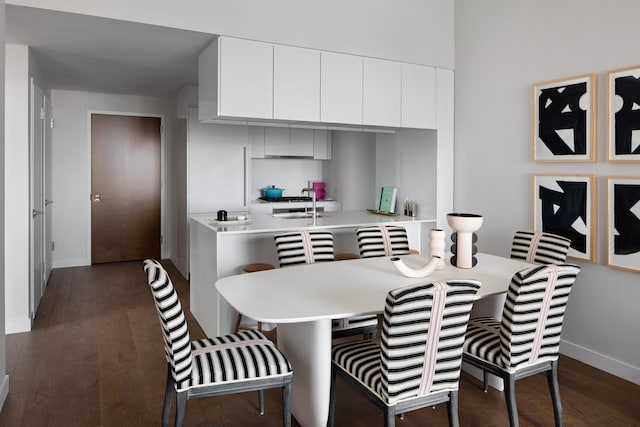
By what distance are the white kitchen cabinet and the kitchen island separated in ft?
7.26

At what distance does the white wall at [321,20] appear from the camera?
3.27 meters

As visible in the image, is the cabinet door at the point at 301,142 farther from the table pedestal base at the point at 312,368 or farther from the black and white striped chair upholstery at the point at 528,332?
the black and white striped chair upholstery at the point at 528,332

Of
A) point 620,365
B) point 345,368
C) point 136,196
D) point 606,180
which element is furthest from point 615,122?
point 136,196

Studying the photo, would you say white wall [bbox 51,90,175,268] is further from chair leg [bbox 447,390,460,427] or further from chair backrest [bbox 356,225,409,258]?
chair leg [bbox 447,390,460,427]

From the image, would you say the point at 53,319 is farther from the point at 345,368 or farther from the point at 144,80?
the point at 345,368

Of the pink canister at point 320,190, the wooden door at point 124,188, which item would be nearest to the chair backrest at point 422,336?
the pink canister at point 320,190

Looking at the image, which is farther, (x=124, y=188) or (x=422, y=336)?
(x=124, y=188)

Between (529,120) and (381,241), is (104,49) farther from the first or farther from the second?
(529,120)

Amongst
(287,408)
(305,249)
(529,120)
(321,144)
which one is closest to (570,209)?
(529,120)

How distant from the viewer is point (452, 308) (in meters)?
1.91

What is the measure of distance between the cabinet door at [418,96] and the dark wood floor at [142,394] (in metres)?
2.32

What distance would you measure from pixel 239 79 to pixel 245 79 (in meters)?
0.05

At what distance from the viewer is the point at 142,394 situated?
9.47 ft

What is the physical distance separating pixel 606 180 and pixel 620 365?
49.3 inches
